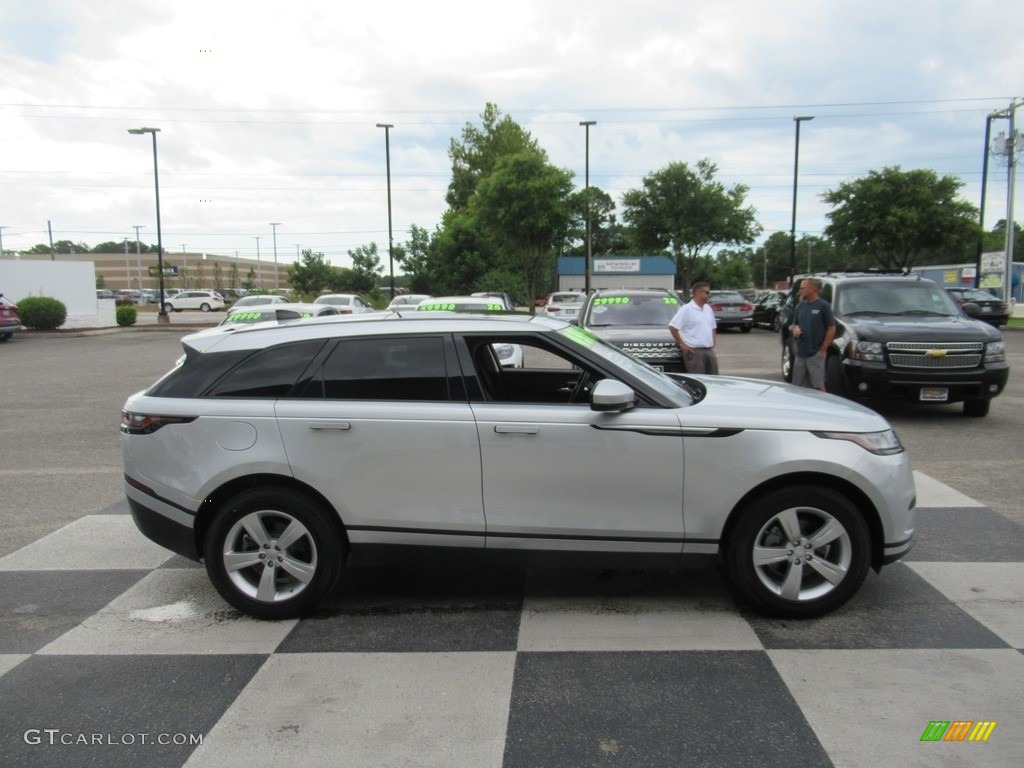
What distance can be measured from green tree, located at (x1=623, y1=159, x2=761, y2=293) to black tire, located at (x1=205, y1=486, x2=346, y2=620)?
137 ft

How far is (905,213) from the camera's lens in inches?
1406

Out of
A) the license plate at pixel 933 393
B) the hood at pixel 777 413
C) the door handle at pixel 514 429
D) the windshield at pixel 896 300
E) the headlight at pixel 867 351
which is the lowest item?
the license plate at pixel 933 393

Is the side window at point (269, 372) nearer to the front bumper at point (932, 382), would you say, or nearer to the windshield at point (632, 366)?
the windshield at point (632, 366)

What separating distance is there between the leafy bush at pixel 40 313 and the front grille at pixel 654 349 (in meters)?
27.2

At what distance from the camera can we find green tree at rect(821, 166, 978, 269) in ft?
119

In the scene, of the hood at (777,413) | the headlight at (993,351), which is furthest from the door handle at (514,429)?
the headlight at (993,351)

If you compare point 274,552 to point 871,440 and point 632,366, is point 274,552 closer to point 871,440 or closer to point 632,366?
point 632,366

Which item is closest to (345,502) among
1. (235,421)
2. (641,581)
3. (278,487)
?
(278,487)

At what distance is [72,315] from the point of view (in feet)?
128

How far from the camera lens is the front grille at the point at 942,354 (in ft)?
31.9

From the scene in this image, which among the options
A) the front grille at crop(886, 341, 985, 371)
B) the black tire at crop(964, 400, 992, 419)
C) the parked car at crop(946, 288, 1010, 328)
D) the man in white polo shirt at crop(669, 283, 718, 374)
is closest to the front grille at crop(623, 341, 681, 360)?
the man in white polo shirt at crop(669, 283, 718, 374)

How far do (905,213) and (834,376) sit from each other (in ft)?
96.5

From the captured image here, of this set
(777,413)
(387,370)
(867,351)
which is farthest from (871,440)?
(867,351)

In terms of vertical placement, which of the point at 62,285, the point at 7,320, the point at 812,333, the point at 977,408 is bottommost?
the point at 977,408
